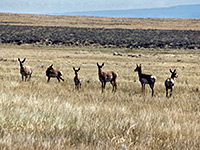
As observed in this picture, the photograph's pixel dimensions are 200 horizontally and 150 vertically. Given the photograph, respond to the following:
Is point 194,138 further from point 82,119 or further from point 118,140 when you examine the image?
point 82,119

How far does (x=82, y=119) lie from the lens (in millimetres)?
5594

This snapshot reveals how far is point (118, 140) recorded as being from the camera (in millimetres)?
4500

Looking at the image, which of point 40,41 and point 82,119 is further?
point 40,41

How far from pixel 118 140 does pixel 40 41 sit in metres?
64.6

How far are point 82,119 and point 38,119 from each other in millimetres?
837

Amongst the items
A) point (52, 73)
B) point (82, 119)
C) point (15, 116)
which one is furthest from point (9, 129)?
point (52, 73)

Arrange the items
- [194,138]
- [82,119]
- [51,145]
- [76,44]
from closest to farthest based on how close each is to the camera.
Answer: [51,145], [194,138], [82,119], [76,44]

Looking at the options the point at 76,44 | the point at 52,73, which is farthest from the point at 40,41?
the point at 52,73

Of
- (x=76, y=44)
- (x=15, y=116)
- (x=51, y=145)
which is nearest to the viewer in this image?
(x=51, y=145)

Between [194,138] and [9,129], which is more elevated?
[9,129]

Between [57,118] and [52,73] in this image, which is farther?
[52,73]

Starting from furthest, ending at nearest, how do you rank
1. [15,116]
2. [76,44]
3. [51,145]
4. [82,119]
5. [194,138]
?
[76,44] → [82,119] → [15,116] → [194,138] → [51,145]

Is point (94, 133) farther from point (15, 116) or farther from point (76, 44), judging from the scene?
point (76, 44)

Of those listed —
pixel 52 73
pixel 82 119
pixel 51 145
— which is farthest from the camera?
pixel 52 73
